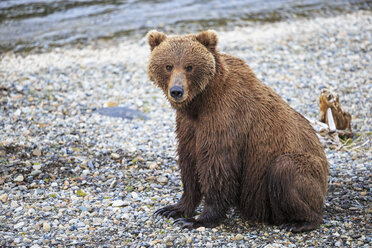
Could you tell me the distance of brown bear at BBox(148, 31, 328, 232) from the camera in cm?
584

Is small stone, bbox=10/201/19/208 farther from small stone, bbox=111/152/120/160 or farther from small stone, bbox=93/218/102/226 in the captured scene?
small stone, bbox=111/152/120/160

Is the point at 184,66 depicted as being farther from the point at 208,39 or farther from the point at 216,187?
the point at 216,187

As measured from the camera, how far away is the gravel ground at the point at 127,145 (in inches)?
241

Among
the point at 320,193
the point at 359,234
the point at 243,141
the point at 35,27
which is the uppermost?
the point at 35,27

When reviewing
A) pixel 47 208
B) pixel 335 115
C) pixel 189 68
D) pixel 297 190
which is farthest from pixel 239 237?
pixel 335 115

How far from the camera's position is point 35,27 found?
56.0 ft

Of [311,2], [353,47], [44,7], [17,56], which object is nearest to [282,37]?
[353,47]

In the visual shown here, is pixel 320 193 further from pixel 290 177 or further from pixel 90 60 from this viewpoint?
pixel 90 60

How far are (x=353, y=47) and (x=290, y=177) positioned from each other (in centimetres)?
919

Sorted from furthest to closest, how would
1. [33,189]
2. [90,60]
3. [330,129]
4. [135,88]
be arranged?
1. [90,60]
2. [135,88]
3. [330,129]
4. [33,189]

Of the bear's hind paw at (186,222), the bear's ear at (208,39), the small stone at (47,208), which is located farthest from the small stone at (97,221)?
the bear's ear at (208,39)

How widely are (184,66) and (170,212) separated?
2.05m

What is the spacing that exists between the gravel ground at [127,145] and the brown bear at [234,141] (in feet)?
0.93

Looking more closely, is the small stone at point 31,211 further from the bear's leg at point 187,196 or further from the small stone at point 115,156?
the small stone at point 115,156
